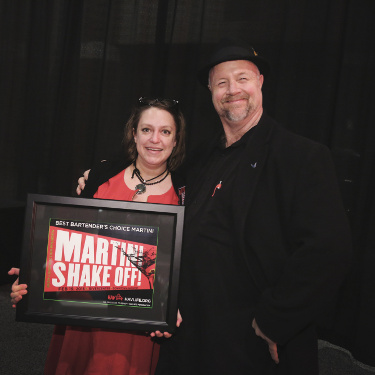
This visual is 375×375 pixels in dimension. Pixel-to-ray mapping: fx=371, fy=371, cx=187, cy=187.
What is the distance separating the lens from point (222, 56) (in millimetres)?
1326

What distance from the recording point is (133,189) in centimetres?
145

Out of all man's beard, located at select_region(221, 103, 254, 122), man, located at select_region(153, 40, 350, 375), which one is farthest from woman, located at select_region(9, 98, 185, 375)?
man's beard, located at select_region(221, 103, 254, 122)

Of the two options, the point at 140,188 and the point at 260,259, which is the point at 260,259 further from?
the point at 140,188

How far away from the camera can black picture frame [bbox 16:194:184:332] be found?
1.10 m

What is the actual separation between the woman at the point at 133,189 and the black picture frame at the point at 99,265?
10.4 inches

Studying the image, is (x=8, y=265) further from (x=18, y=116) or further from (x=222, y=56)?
(x=222, y=56)

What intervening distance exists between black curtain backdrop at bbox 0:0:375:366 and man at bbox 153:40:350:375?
4.29ft

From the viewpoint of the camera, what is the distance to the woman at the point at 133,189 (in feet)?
4.29

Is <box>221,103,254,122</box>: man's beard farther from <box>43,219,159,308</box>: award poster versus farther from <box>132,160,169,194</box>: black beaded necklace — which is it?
<box>43,219,159,308</box>: award poster

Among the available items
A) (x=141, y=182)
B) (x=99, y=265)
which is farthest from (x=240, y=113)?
(x=99, y=265)

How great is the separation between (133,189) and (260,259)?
1.96 feet

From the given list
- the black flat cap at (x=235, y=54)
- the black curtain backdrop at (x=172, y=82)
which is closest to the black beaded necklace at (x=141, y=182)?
the black flat cap at (x=235, y=54)

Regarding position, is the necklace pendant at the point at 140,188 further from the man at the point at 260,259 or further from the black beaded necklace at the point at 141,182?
the man at the point at 260,259

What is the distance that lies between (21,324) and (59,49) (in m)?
2.18
